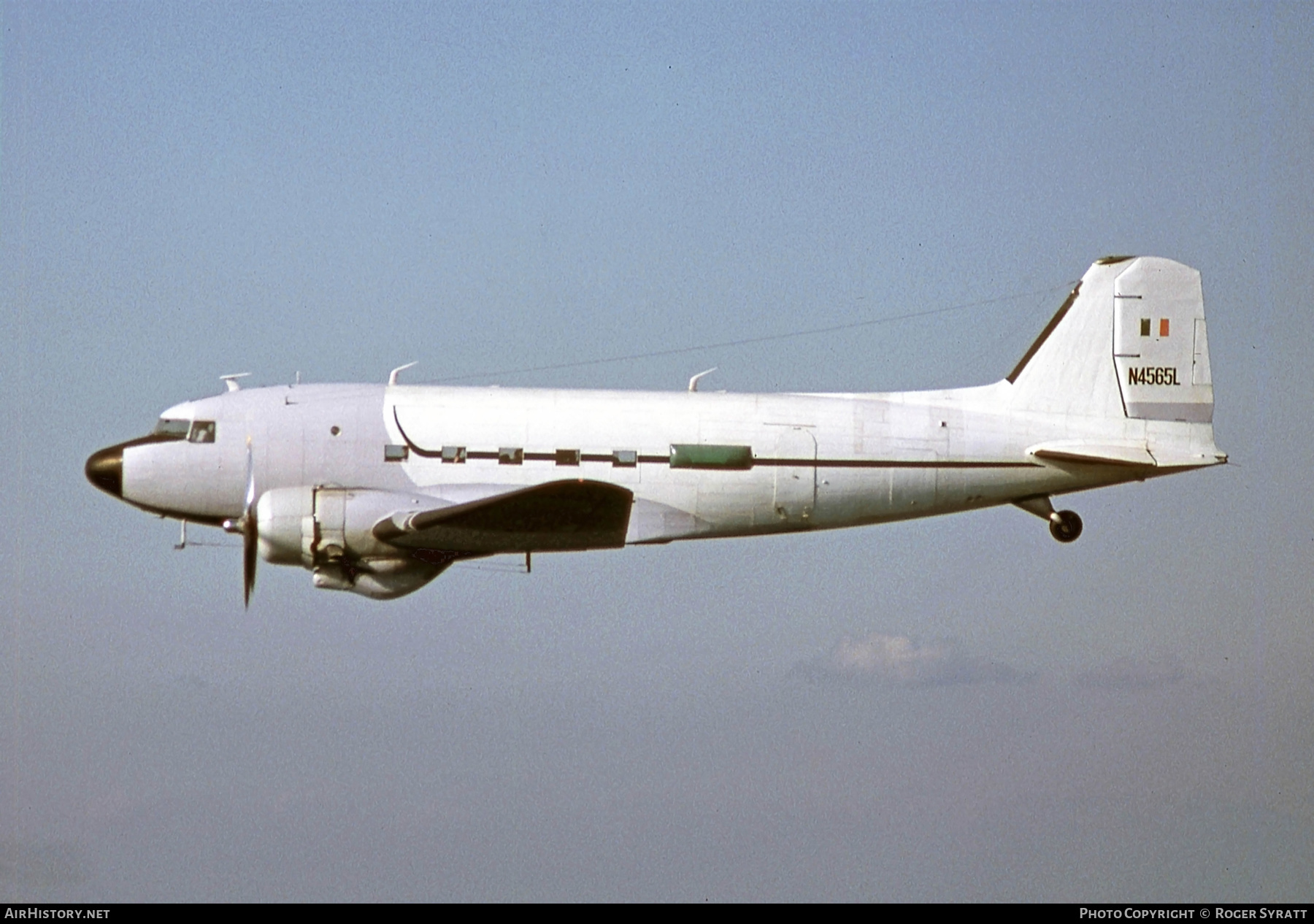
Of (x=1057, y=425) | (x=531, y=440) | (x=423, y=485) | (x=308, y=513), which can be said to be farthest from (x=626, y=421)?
(x=1057, y=425)

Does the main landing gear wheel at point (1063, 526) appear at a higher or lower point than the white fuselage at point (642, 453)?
lower

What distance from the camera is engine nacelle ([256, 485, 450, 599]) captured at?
72.1ft

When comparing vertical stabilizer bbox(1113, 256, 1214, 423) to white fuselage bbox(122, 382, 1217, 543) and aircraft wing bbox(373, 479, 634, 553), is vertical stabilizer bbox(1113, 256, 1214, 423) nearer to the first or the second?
white fuselage bbox(122, 382, 1217, 543)

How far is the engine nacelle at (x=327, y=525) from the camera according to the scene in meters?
22.0

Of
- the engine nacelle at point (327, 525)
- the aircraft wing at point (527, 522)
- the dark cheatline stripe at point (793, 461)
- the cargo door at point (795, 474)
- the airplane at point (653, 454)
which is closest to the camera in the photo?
the aircraft wing at point (527, 522)

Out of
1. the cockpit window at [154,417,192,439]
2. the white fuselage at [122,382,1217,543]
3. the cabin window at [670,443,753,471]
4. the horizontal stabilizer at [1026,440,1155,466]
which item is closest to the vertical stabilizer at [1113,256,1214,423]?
the horizontal stabilizer at [1026,440,1155,466]

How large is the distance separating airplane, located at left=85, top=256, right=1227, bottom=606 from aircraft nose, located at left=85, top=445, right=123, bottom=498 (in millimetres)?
36

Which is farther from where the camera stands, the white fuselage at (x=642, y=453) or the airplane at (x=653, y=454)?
the white fuselage at (x=642, y=453)

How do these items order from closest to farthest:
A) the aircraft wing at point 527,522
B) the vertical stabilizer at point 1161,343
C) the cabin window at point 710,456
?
the aircraft wing at point 527,522 < the cabin window at point 710,456 < the vertical stabilizer at point 1161,343

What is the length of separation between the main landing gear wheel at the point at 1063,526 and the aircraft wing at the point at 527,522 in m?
6.14

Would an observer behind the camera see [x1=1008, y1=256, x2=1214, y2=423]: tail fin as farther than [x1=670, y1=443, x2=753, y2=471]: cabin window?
Yes

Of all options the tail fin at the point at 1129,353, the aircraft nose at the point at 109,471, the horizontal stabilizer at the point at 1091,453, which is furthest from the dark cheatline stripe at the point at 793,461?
the aircraft nose at the point at 109,471

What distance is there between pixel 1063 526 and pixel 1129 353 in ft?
8.61

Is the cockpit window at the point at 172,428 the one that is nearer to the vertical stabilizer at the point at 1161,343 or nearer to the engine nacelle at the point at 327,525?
the engine nacelle at the point at 327,525
